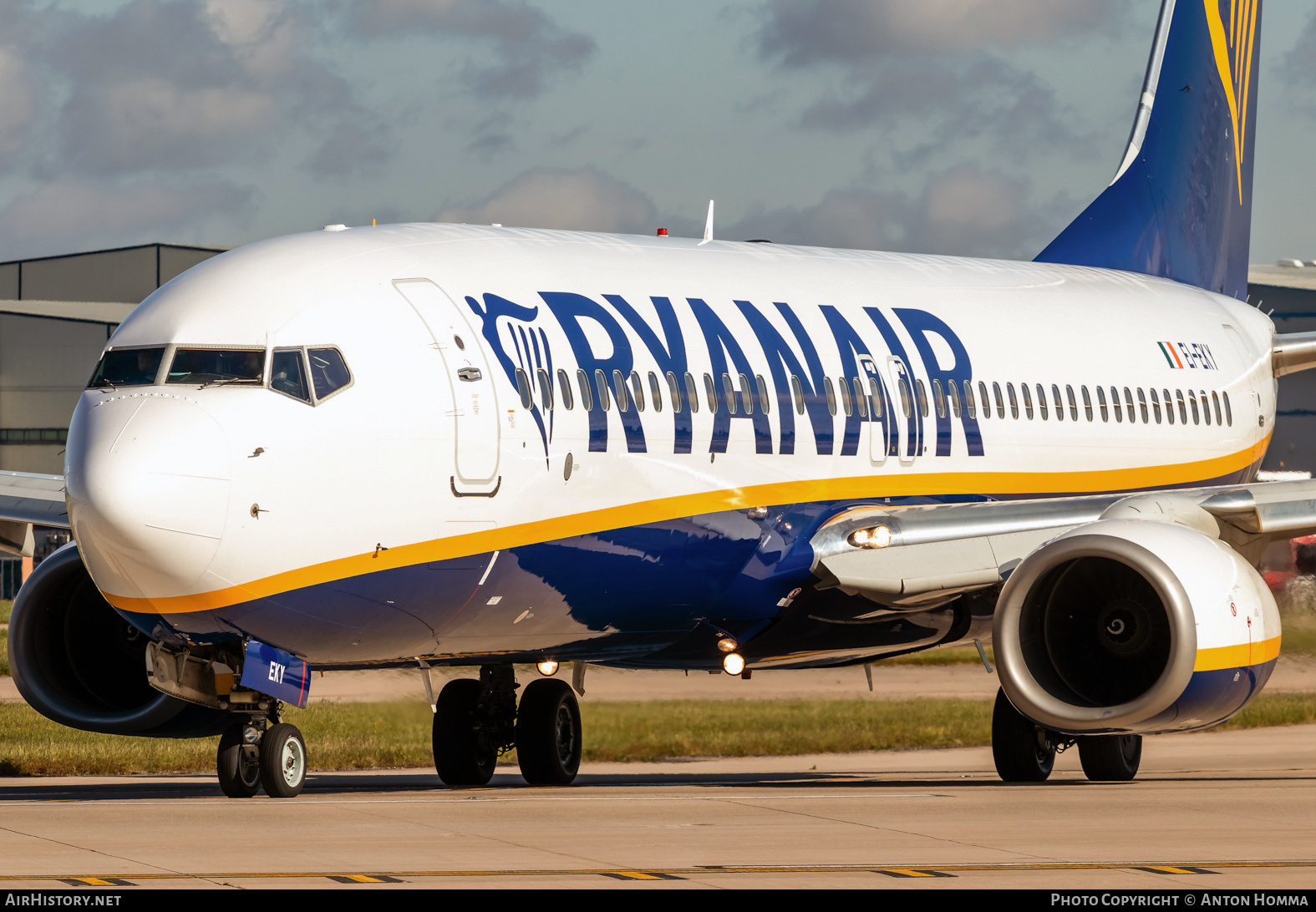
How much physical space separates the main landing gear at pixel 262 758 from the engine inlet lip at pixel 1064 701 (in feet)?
16.8

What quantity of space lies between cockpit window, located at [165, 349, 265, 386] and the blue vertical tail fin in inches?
532

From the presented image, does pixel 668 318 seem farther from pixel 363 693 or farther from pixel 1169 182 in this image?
pixel 1169 182

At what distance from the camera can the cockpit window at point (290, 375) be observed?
13.5 meters

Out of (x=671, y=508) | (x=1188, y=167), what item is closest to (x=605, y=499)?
(x=671, y=508)

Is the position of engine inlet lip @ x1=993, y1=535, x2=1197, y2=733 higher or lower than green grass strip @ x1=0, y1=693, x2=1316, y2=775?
higher

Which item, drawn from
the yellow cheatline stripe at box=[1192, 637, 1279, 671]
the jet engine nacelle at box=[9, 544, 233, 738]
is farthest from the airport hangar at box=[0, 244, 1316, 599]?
the yellow cheatline stripe at box=[1192, 637, 1279, 671]

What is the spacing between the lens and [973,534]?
1700 cm

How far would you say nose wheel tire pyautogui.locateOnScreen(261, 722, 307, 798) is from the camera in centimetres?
1430

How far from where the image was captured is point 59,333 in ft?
221

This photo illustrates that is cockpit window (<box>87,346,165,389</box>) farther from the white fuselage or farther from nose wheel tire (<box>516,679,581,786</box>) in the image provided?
nose wheel tire (<box>516,679,581,786</box>)

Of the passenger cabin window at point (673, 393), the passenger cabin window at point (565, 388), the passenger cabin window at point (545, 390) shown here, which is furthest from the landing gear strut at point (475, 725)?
the passenger cabin window at point (545, 390)

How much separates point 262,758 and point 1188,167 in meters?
16.8

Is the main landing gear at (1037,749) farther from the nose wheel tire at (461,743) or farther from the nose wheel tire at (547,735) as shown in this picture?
the nose wheel tire at (461,743)

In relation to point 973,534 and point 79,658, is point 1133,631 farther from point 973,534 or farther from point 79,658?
point 79,658
